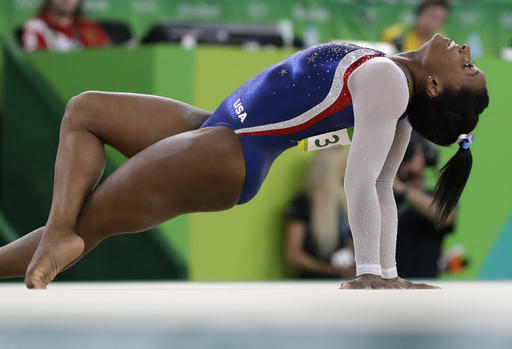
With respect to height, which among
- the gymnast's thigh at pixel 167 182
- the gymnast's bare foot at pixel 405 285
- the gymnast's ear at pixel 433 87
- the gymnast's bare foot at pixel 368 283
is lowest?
the gymnast's bare foot at pixel 405 285

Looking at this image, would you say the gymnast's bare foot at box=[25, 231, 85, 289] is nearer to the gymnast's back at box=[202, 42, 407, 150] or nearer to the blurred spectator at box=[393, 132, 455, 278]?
the gymnast's back at box=[202, 42, 407, 150]

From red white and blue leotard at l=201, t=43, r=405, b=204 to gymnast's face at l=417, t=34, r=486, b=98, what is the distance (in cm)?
13

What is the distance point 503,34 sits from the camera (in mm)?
6453

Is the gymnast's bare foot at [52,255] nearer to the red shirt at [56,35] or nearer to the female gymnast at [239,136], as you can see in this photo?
the female gymnast at [239,136]

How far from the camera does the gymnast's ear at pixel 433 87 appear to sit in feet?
7.81

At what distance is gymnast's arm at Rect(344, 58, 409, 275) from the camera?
7.30ft

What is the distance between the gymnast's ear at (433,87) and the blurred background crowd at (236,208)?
2.03 meters

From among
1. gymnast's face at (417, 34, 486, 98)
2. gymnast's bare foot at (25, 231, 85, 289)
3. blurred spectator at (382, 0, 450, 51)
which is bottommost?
gymnast's bare foot at (25, 231, 85, 289)

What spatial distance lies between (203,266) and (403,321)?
356 cm

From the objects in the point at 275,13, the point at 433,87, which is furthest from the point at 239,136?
the point at 275,13

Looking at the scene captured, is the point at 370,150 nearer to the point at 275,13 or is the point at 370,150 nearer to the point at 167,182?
the point at 167,182

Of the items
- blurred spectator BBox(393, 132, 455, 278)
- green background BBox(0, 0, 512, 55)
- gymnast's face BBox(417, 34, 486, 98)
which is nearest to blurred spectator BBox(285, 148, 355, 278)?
blurred spectator BBox(393, 132, 455, 278)

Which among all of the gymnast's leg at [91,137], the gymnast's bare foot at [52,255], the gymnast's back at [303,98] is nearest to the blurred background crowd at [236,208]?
the gymnast's leg at [91,137]

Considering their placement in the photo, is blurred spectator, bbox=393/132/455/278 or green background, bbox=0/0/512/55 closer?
blurred spectator, bbox=393/132/455/278
